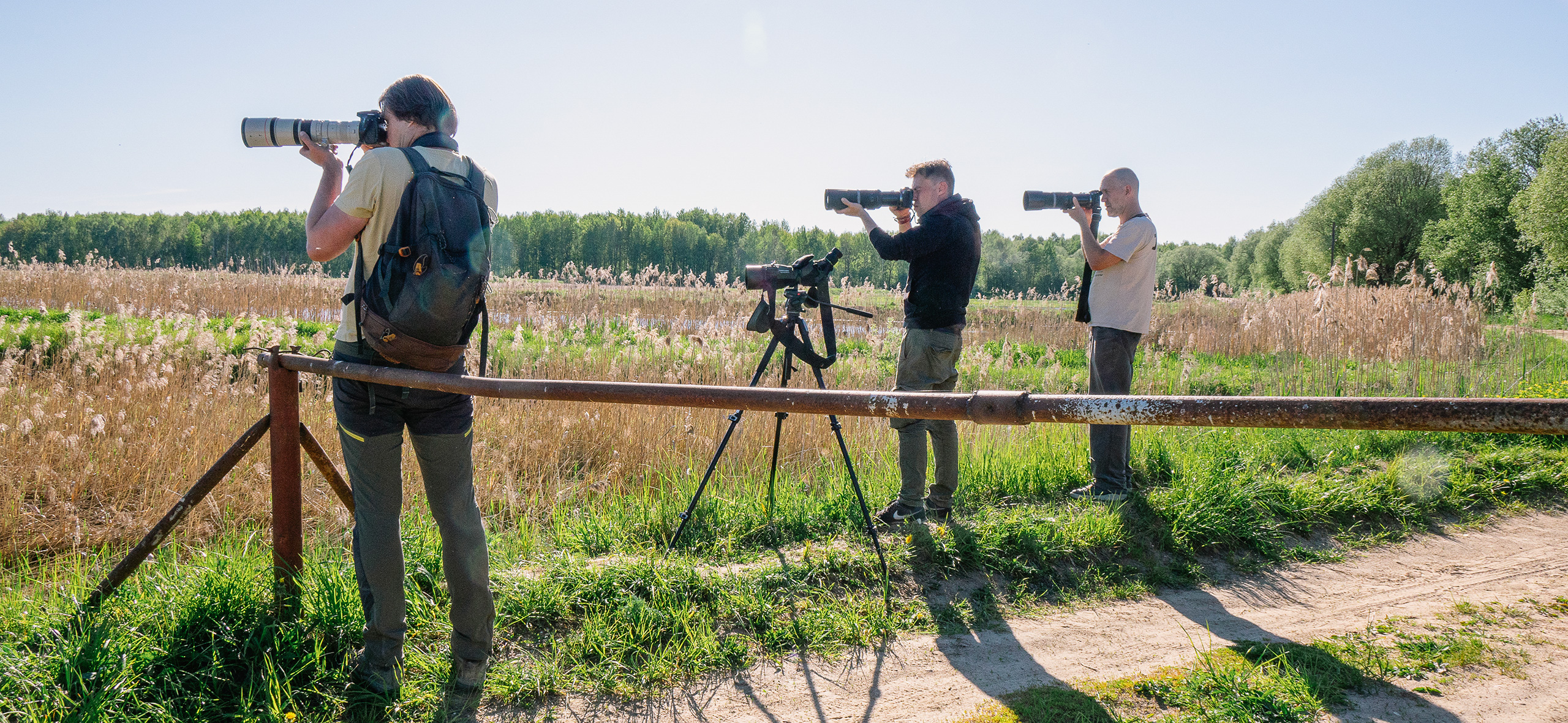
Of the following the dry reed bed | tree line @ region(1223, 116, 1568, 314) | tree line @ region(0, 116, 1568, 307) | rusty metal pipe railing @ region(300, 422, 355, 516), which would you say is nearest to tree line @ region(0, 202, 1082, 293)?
tree line @ region(0, 116, 1568, 307)

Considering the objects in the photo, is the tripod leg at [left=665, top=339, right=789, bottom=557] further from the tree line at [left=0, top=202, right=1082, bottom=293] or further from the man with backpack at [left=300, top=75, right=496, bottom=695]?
the tree line at [left=0, top=202, right=1082, bottom=293]

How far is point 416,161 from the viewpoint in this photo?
7.80 feet

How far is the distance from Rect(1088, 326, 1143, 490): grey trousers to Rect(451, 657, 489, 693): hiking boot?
380cm

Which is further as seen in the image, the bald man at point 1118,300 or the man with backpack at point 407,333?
the bald man at point 1118,300

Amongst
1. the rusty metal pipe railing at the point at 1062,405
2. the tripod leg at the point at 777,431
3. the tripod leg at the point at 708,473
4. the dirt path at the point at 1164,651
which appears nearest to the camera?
the rusty metal pipe railing at the point at 1062,405

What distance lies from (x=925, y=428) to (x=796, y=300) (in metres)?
1.15

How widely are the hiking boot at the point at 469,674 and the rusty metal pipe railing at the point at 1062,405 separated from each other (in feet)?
3.34

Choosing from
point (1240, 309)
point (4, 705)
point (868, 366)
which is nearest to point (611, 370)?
point (868, 366)

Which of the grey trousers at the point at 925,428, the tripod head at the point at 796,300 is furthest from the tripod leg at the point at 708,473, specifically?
the grey trousers at the point at 925,428

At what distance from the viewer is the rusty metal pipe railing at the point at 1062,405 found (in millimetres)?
1358

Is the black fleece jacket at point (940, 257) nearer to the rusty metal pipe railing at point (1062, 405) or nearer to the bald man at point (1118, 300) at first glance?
the bald man at point (1118, 300)

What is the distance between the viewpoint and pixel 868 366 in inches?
326

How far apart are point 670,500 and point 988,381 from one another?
209 inches

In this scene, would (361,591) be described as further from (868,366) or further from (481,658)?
(868,366)
